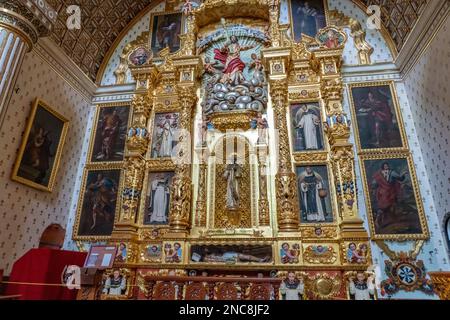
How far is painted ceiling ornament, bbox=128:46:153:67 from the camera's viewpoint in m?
11.2

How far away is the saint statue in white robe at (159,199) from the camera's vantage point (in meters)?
9.09

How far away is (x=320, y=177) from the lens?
881cm

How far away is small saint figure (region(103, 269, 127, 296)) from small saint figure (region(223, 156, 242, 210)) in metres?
3.47

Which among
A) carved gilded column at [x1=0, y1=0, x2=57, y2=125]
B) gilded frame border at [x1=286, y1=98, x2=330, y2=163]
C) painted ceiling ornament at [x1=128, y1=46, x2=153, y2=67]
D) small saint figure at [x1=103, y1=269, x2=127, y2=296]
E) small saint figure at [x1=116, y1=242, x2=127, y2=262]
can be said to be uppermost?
painted ceiling ornament at [x1=128, y1=46, x2=153, y2=67]

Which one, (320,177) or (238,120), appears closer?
(320,177)

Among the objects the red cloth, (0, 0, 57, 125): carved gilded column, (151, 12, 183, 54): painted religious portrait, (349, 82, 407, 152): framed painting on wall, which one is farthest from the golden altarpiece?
(0, 0, 57, 125): carved gilded column

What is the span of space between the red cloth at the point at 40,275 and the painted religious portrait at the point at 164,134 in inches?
161

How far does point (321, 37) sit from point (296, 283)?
790 centimetres

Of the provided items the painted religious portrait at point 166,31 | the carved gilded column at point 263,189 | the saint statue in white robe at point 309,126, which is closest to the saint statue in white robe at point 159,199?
the carved gilded column at point 263,189

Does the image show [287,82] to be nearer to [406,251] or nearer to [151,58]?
[151,58]

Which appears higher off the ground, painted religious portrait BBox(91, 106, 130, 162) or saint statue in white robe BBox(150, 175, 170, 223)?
painted religious portrait BBox(91, 106, 130, 162)

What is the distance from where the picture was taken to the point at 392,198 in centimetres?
829

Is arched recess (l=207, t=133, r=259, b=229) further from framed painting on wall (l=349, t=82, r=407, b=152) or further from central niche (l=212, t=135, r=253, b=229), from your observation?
framed painting on wall (l=349, t=82, r=407, b=152)
